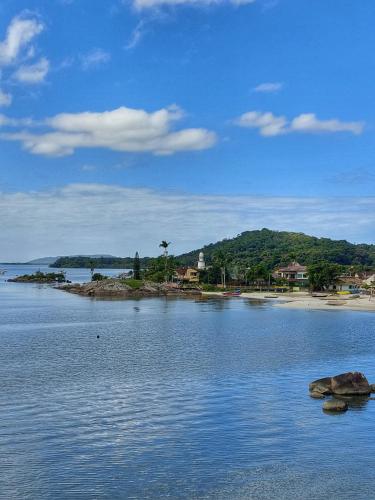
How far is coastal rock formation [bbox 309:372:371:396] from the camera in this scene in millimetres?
35875

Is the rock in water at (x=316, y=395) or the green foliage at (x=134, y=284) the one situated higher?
the green foliage at (x=134, y=284)

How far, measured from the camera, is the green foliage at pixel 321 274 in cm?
14875

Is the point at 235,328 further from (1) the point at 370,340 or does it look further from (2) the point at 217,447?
(2) the point at 217,447

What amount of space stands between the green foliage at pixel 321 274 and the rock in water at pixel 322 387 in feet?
376

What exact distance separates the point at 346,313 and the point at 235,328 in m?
35.1

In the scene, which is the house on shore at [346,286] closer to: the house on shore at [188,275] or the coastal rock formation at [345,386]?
the house on shore at [188,275]

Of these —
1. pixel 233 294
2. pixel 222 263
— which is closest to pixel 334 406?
pixel 233 294

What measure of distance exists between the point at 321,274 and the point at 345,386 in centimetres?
11550

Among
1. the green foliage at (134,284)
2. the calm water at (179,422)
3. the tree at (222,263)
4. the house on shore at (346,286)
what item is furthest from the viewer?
the tree at (222,263)

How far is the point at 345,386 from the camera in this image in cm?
3606

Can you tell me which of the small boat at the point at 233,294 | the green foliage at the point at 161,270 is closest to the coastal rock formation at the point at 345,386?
the small boat at the point at 233,294

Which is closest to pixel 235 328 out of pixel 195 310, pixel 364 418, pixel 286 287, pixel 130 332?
pixel 130 332

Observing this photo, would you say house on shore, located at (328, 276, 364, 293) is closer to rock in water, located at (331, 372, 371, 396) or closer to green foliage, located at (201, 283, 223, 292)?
green foliage, located at (201, 283, 223, 292)

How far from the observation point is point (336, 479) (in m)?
22.1
